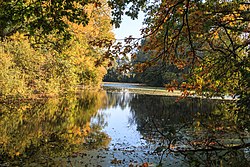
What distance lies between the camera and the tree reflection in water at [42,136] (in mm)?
6761

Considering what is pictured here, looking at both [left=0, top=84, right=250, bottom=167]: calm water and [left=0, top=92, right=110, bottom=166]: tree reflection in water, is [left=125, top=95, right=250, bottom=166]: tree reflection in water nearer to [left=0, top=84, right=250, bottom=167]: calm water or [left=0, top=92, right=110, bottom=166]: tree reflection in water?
[left=0, top=84, right=250, bottom=167]: calm water

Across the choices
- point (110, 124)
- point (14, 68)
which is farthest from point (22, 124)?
point (14, 68)

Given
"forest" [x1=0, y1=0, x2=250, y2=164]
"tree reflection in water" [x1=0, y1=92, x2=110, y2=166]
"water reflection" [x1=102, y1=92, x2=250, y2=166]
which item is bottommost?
"tree reflection in water" [x1=0, y1=92, x2=110, y2=166]

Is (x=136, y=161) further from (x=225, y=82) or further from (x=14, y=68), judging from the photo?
(x=14, y=68)

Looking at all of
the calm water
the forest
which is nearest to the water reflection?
the calm water

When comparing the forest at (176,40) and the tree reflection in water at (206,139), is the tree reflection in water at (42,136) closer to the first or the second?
the forest at (176,40)

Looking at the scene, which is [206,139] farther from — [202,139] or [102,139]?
[102,139]

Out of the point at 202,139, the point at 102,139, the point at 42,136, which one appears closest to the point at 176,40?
the point at 202,139

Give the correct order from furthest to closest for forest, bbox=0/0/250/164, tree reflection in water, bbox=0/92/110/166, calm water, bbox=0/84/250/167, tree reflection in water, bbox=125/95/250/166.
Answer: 1. tree reflection in water, bbox=0/92/110/166
2. calm water, bbox=0/84/250/167
3. forest, bbox=0/0/250/164
4. tree reflection in water, bbox=125/95/250/166

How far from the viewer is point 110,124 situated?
40.8 ft

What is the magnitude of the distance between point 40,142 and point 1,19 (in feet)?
18.1

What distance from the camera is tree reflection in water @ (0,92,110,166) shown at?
6761 millimetres

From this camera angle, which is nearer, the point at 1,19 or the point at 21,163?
the point at 1,19

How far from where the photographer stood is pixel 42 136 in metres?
9.27
